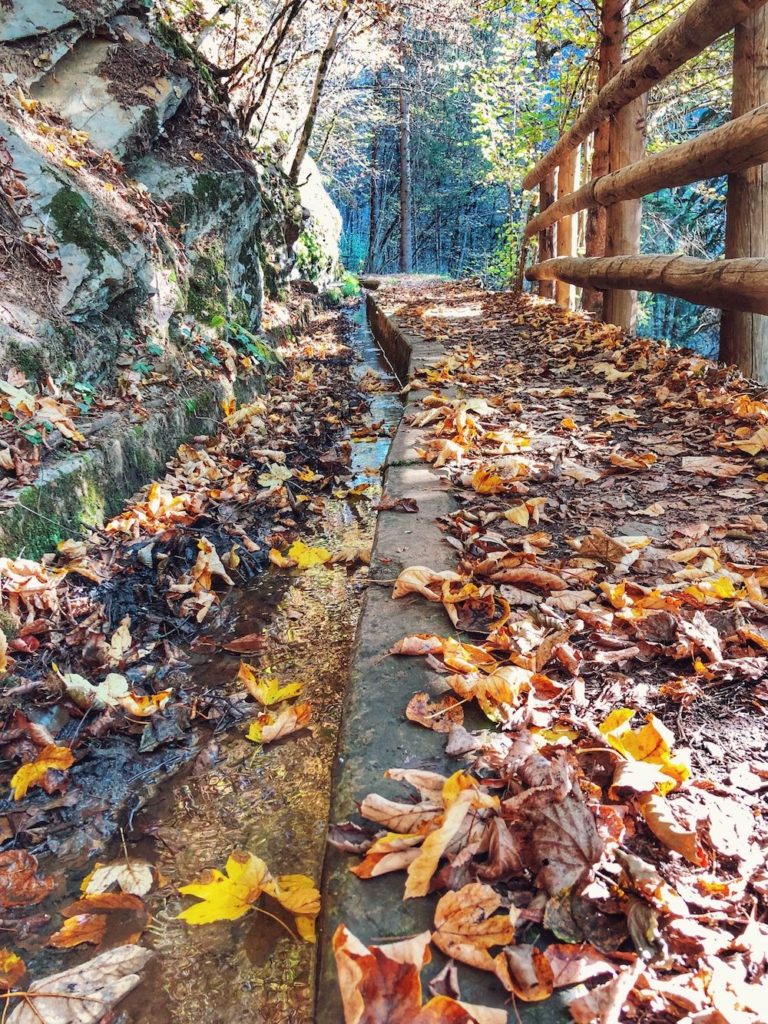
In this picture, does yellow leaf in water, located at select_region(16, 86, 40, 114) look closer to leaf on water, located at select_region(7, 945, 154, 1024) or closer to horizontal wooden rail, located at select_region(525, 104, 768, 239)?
horizontal wooden rail, located at select_region(525, 104, 768, 239)

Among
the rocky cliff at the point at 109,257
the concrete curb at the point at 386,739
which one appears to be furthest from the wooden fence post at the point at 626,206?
the concrete curb at the point at 386,739

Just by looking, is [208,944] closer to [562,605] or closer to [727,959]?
[727,959]

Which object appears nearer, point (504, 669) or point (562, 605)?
point (504, 669)

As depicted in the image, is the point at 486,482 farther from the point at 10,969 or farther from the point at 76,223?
the point at 76,223

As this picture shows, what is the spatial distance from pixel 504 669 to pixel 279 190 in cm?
884

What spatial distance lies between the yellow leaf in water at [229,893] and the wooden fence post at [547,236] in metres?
7.52

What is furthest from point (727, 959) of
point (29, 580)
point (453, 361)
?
point (453, 361)

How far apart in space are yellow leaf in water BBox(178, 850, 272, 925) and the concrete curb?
27cm

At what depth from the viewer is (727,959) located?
0.77m

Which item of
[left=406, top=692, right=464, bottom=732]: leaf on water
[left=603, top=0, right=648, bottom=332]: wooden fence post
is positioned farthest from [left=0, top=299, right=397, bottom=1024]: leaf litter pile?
[left=603, top=0, right=648, bottom=332]: wooden fence post

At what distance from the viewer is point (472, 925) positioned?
83 cm

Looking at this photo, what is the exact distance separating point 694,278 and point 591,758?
260 cm

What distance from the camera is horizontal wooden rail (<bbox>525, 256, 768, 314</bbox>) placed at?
98.0 inches

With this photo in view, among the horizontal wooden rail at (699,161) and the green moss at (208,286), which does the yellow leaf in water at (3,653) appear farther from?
the horizontal wooden rail at (699,161)
